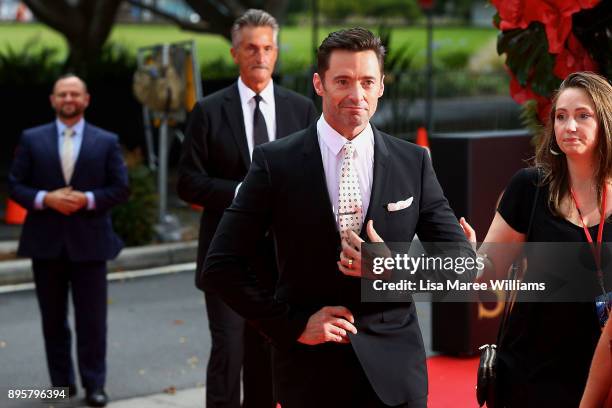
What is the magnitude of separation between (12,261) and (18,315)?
1843mm

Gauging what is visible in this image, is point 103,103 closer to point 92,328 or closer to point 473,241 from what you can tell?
point 92,328

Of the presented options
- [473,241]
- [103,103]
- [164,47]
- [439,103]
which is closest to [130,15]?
[439,103]

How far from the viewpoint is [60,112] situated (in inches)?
285

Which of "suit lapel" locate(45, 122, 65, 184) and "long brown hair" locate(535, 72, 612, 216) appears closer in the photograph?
"long brown hair" locate(535, 72, 612, 216)

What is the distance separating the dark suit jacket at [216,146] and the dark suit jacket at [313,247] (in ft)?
6.83

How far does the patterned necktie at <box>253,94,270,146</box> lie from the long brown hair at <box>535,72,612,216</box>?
2.25 metres

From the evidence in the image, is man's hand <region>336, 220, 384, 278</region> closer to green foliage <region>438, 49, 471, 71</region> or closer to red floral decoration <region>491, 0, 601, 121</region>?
red floral decoration <region>491, 0, 601, 121</region>

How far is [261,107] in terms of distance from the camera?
592 centimetres

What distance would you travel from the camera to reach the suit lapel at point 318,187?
141 inches

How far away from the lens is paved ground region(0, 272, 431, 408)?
738 centimetres

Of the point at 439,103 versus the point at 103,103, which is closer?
the point at 103,103

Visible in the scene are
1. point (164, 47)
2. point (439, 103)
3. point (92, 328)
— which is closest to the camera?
point (92, 328)

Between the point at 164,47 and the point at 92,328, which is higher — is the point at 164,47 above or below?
above

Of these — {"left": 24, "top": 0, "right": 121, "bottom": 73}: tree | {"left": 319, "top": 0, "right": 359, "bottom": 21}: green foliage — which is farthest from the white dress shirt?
{"left": 319, "top": 0, "right": 359, "bottom": 21}: green foliage
